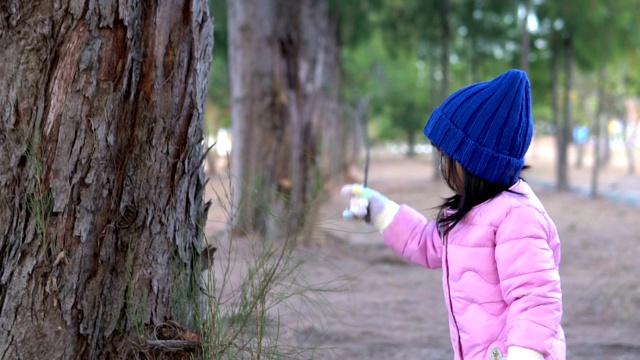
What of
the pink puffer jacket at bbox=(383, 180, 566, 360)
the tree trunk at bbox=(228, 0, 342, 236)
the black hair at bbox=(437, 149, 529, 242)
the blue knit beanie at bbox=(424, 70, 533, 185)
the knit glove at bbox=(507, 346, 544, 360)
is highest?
the tree trunk at bbox=(228, 0, 342, 236)

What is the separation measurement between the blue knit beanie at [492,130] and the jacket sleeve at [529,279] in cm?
17

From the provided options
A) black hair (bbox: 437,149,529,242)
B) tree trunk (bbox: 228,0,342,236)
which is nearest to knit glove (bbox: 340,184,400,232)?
black hair (bbox: 437,149,529,242)

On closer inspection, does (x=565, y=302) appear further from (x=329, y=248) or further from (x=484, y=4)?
(x=484, y=4)

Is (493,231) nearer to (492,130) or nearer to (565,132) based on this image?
(492,130)

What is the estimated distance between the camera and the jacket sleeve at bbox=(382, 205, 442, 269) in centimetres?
289

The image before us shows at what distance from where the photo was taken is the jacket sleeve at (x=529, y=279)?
2.31m

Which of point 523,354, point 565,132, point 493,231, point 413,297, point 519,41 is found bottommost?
point 413,297

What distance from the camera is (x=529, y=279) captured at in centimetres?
236

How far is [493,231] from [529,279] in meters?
0.22

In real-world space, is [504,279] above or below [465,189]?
below

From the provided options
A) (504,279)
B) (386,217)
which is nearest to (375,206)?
(386,217)

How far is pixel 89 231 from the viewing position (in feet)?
8.24

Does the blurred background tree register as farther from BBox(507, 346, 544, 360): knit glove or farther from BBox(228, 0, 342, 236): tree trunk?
BBox(507, 346, 544, 360): knit glove

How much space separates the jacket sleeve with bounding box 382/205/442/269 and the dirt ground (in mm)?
87
